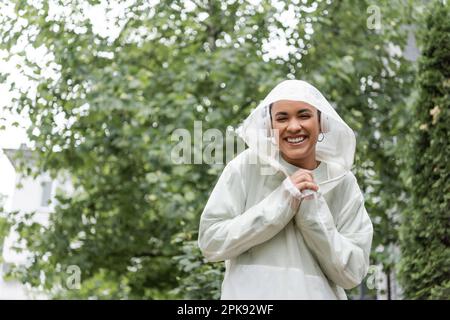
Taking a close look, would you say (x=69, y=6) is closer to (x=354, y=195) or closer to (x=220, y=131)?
(x=220, y=131)

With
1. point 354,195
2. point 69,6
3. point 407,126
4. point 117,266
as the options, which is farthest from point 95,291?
point 354,195

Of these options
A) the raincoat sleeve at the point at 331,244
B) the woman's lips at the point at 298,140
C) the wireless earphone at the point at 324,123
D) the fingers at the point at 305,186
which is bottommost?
the raincoat sleeve at the point at 331,244

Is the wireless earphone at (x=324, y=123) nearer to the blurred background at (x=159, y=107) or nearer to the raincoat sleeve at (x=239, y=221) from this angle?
the raincoat sleeve at (x=239, y=221)

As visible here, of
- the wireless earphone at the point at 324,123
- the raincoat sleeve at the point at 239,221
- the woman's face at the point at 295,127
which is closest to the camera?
the raincoat sleeve at the point at 239,221

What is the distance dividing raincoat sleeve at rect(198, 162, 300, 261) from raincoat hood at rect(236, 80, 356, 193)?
0.16 m

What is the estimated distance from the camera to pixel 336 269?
93.0 inches

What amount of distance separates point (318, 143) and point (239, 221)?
48cm

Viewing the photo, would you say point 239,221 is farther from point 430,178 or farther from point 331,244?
point 430,178

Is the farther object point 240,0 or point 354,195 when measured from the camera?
point 240,0

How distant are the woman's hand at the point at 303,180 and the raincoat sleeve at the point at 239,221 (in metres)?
0.03

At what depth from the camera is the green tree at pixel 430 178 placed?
6051 mm

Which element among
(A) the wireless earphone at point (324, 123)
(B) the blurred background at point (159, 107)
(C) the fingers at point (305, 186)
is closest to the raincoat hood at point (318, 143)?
(A) the wireless earphone at point (324, 123)

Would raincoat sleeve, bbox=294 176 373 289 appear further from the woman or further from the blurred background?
the blurred background
